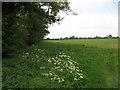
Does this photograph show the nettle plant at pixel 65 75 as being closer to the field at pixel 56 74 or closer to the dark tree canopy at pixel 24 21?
the field at pixel 56 74

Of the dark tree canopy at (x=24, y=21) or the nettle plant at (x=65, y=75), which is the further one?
the dark tree canopy at (x=24, y=21)

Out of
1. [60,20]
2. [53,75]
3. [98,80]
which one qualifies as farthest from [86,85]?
[60,20]

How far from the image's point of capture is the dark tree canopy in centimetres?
1659

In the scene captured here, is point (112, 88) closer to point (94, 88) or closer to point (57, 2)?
point (94, 88)

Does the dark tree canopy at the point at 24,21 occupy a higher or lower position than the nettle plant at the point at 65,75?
higher

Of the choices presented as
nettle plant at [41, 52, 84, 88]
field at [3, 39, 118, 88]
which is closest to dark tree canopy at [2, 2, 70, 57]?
field at [3, 39, 118, 88]

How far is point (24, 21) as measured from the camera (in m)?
26.0

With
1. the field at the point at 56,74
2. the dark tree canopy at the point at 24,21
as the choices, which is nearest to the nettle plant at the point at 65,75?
the field at the point at 56,74

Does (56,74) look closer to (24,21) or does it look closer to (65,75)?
(65,75)

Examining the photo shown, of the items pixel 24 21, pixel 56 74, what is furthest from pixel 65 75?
pixel 24 21

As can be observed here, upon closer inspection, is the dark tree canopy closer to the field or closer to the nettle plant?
the field

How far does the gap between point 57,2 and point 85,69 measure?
55.3 feet

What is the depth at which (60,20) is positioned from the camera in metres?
32.0

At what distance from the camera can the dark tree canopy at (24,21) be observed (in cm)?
1659
